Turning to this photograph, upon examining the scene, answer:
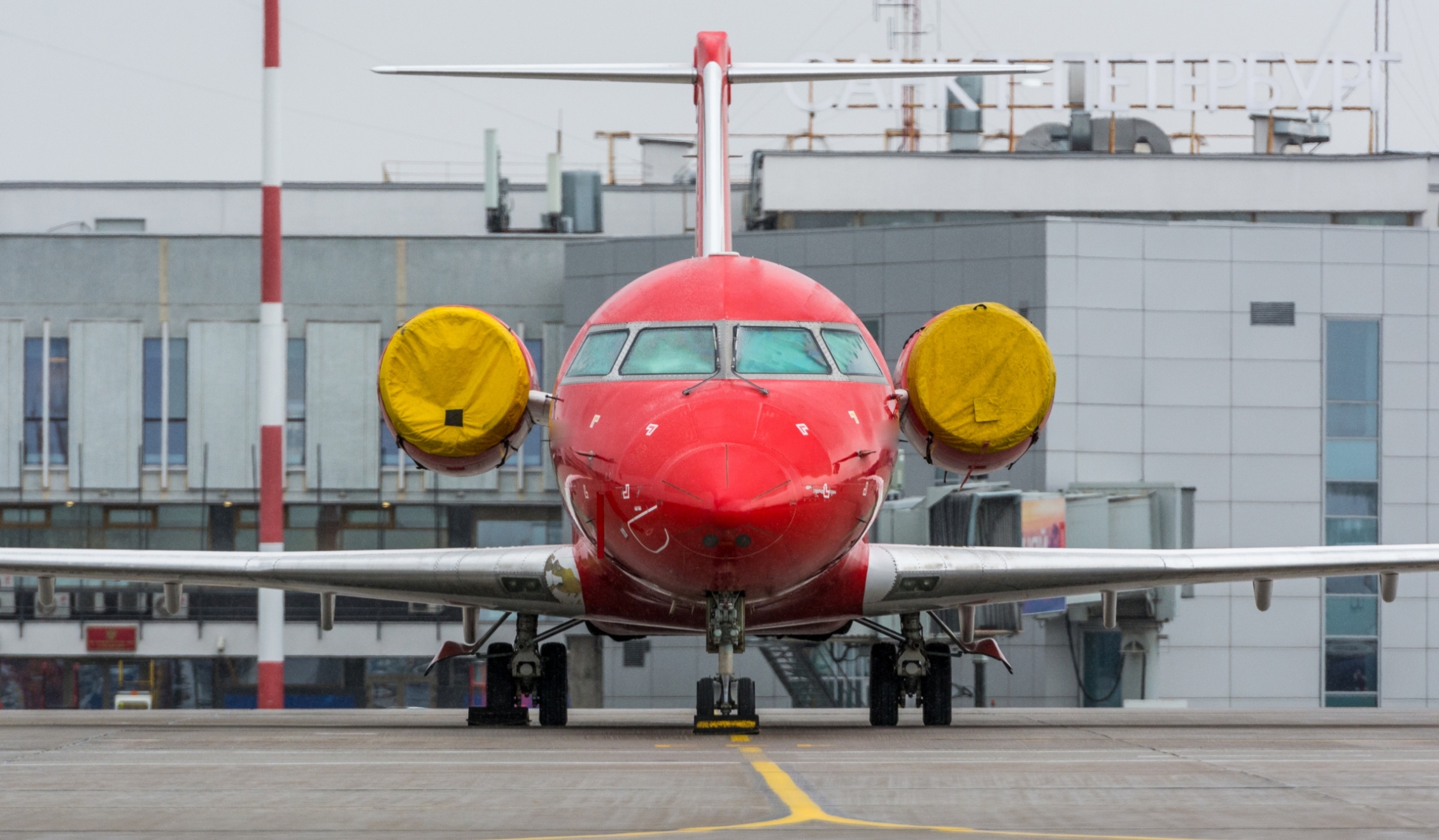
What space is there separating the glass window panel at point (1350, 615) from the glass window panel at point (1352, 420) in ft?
13.0

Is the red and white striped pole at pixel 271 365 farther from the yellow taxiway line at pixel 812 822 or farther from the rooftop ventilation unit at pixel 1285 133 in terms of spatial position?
the rooftop ventilation unit at pixel 1285 133

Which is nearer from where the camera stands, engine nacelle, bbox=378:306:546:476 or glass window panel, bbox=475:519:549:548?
engine nacelle, bbox=378:306:546:476

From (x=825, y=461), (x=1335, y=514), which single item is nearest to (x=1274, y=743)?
(x=825, y=461)

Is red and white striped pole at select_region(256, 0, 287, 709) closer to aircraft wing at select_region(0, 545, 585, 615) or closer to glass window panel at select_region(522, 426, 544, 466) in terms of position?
aircraft wing at select_region(0, 545, 585, 615)

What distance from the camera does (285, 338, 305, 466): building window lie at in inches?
2115

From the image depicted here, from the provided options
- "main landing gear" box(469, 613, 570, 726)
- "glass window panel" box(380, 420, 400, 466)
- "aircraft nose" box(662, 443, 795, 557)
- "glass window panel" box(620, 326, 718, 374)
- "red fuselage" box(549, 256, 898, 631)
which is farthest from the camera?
"glass window panel" box(380, 420, 400, 466)

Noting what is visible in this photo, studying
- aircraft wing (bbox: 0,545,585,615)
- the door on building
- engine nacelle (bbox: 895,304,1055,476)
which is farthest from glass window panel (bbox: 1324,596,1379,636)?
engine nacelle (bbox: 895,304,1055,476)

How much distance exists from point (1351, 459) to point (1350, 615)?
379 centimetres

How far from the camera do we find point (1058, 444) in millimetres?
47344

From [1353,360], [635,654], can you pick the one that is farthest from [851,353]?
[1353,360]

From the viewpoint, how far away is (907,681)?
18.6 meters

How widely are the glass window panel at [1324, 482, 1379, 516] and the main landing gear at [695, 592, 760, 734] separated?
118 ft

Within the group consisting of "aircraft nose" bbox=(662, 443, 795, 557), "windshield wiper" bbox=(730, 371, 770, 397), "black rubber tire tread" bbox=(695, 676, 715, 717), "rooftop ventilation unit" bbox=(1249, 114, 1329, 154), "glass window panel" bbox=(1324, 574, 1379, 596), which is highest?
"rooftop ventilation unit" bbox=(1249, 114, 1329, 154)

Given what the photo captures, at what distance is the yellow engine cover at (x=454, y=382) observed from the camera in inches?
643
